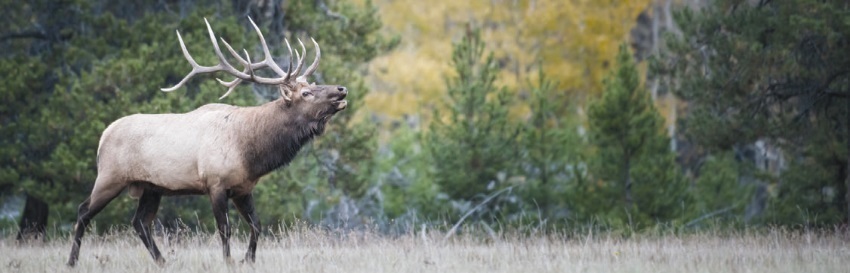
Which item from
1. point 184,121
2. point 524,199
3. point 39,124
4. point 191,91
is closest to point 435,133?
point 524,199

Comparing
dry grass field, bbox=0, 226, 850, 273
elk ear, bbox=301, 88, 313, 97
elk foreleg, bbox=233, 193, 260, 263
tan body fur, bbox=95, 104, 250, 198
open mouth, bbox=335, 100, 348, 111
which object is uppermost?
elk ear, bbox=301, 88, 313, 97

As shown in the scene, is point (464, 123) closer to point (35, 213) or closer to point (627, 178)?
point (627, 178)


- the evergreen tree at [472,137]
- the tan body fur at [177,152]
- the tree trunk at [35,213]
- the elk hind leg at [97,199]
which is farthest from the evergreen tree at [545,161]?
the elk hind leg at [97,199]

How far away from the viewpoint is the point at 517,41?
25.8m

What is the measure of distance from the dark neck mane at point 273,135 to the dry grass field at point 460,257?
2.49ft

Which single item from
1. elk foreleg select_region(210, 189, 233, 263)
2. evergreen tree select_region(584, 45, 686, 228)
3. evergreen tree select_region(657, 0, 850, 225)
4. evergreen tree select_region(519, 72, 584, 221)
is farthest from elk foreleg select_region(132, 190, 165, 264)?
evergreen tree select_region(584, 45, 686, 228)

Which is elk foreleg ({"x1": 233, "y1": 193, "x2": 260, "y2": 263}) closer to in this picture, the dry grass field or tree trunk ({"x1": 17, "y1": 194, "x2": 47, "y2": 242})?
the dry grass field

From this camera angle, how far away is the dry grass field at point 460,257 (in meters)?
8.98

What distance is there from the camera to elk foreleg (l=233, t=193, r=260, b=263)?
9.69 m

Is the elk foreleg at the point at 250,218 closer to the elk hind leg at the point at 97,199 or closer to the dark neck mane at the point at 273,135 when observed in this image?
the dark neck mane at the point at 273,135

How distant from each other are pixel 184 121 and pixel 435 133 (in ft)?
26.9

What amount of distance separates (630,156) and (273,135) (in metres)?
9.24

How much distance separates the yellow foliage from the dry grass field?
41.5 ft

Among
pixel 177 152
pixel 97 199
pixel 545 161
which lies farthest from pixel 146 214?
pixel 545 161
